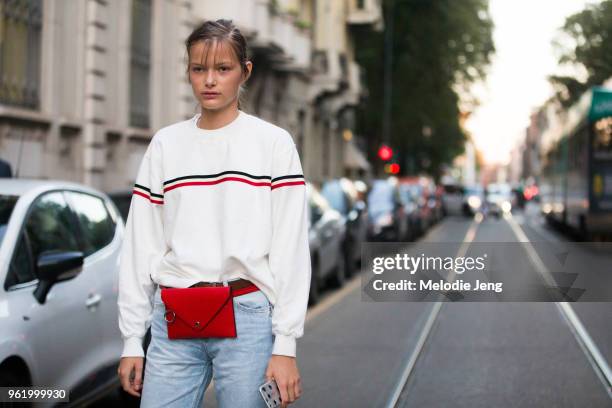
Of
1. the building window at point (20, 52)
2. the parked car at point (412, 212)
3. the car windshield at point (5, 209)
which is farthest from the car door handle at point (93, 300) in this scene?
the parked car at point (412, 212)

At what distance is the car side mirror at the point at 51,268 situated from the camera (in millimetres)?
5023

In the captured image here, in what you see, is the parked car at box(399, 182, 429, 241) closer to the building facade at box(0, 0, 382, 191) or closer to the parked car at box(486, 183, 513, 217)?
the building facade at box(0, 0, 382, 191)

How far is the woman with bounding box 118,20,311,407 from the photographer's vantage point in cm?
295

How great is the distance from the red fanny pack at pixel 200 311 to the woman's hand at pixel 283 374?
139 mm

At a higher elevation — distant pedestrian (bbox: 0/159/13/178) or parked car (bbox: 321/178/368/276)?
distant pedestrian (bbox: 0/159/13/178)

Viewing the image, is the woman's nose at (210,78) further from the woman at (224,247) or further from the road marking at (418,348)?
the road marking at (418,348)

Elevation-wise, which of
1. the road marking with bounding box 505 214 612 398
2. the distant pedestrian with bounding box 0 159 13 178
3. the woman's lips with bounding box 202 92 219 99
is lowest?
the road marking with bounding box 505 214 612 398

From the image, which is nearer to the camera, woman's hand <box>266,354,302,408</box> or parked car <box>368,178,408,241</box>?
woman's hand <box>266,354,302,408</box>

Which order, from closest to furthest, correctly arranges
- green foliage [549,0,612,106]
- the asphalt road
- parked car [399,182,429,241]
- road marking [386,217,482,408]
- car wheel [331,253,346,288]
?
1. road marking [386,217,482,408]
2. the asphalt road
3. car wheel [331,253,346,288]
4. green foliage [549,0,612,106]
5. parked car [399,182,429,241]

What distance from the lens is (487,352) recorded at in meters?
8.62

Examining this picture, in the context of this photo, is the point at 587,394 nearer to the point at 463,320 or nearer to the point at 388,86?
the point at 463,320

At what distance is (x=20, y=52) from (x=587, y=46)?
11.3 meters

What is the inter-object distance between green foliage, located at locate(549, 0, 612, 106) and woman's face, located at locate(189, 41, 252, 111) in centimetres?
1438

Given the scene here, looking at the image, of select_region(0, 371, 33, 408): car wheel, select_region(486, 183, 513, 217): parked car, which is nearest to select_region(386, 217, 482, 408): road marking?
select_region(0, 371, 33, 408): car wheel
